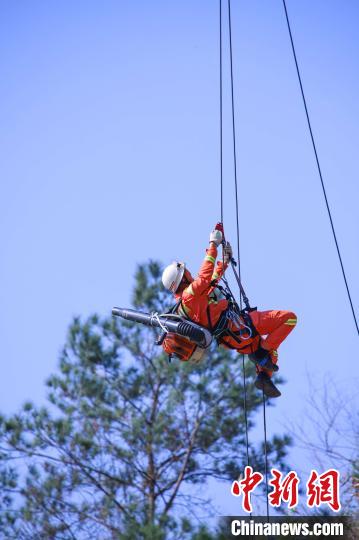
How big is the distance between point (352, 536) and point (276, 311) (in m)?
4.53

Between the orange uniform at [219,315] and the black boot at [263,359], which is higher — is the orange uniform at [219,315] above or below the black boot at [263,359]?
above

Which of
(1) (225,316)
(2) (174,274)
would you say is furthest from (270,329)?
(2) (174,274)

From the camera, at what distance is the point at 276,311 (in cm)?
1131

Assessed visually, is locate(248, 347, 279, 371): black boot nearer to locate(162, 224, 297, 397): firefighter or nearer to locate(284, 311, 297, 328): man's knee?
locate(162, 224, 297, 397): firefighter

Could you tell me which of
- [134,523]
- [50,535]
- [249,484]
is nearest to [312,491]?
[249,484]

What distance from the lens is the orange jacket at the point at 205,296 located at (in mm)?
10766

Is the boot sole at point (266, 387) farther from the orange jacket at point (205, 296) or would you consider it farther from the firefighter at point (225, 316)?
the orange jacket at point (205, 296)

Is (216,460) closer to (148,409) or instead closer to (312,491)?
(148,409)

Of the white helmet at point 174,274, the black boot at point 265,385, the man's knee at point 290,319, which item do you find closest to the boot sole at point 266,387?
the black boot at point 265,385

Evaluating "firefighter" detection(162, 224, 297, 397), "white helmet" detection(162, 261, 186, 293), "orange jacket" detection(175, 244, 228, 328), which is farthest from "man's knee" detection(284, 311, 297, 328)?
"white helmet" detection(162, 261, 186, 293)

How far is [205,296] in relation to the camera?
1094 centimetres

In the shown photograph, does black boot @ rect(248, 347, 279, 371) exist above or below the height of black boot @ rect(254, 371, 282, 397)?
above

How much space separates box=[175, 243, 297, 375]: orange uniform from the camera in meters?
10.8

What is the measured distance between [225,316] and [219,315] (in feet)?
0.22
